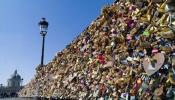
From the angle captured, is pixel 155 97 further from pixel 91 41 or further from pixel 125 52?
pixel 91 41

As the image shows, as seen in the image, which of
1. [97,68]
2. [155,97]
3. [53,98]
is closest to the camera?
[155,97]

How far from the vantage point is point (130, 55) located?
33.9 ft

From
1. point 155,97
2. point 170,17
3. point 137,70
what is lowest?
point 155,97

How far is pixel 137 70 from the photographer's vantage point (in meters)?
9.58

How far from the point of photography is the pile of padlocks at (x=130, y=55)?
8.84 metres

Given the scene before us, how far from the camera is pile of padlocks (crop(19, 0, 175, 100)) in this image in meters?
8.84

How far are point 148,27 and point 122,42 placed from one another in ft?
4.55

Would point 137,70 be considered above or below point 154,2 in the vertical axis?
below

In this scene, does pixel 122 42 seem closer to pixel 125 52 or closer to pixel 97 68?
pixel 125 52

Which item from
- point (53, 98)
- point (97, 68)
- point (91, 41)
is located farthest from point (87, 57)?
point (53, 98)

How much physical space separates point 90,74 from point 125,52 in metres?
2.54

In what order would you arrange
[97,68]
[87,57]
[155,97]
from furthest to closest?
[87,57]
[97,68]
[155,97]

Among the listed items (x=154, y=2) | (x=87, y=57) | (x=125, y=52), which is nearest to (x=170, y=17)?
(x=154, y=2)

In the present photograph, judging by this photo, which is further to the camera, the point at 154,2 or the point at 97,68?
the point at 97,68
